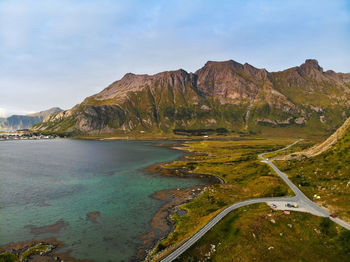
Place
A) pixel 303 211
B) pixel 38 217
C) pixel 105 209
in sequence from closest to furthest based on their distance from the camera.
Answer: pixel 303 211 → pixel 38 217 → pixel 105 209

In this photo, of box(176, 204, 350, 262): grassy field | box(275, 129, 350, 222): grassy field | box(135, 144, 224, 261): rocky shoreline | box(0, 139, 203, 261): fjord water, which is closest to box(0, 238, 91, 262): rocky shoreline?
box(0, 139, 203, 261): fjord water

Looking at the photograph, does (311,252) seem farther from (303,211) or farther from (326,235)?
(303,211)

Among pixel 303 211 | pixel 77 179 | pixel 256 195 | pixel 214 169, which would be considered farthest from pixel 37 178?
pixel 303 211

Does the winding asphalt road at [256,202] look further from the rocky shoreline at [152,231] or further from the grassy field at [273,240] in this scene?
the rocky shoreline at [152,231]

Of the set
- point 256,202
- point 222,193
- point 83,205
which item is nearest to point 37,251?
point 83,205

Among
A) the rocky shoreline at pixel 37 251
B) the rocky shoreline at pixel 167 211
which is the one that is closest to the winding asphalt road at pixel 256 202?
the rocky shoreline at pixel 167 211

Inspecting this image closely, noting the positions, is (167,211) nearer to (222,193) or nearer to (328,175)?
(222,193)
